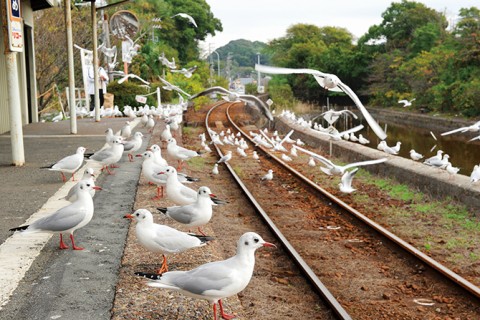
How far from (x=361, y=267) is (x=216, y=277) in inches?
130

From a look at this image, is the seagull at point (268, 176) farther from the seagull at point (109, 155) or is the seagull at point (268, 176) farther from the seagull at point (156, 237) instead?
the seagull at point (156, 237)

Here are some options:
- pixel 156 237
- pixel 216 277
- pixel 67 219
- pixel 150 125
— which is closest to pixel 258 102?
pixel 67 219

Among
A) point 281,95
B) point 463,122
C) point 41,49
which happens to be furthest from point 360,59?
point 41,49

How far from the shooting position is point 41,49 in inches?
1185

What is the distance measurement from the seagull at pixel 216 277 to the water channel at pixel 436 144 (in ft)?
48.1

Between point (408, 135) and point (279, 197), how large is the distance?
23391mm

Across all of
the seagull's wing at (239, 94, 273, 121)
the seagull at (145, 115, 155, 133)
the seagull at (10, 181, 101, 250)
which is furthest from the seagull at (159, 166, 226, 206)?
the seagull at (145, 115, 155, 133)

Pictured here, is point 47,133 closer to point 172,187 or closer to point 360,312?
point 172,187

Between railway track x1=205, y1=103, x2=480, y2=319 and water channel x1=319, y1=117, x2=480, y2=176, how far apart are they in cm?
927

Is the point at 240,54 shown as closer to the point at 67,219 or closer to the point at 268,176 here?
the point at 268,176

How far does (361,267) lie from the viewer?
738 cm

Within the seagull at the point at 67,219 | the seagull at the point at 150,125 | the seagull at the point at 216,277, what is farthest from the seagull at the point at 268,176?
the seagull at the point at 216,277

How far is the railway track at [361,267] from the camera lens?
6.05 m

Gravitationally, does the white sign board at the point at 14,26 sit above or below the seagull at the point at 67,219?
above
